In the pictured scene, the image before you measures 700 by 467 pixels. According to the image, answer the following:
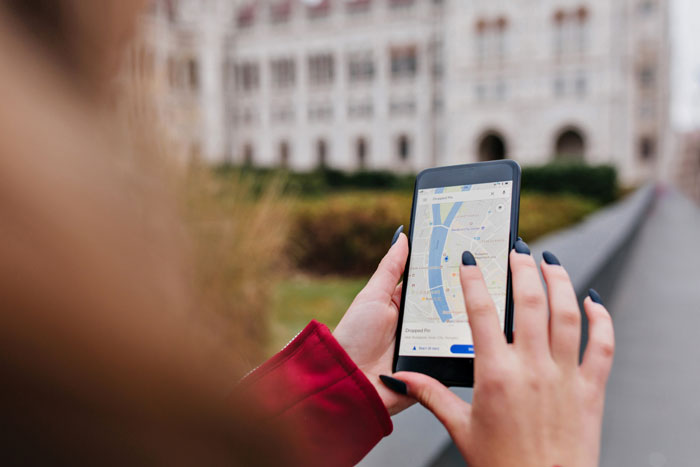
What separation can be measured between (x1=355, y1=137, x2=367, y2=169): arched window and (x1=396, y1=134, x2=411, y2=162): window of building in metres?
2.30

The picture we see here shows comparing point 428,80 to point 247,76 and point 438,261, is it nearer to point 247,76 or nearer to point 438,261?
point 247,76

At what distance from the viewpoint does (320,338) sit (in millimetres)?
769

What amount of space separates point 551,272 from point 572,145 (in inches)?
1343

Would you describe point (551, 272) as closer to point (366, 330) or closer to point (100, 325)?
point (366, 330)

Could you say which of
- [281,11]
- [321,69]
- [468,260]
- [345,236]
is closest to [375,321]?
[468,260]

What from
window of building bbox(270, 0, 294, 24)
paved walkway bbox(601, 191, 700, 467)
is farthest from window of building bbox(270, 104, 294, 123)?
paved walkway bbox(601, 191, 700, 467)

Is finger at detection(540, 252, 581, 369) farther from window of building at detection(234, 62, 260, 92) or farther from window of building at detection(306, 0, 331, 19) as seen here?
window of building at detection(234, 62, 260, 92)

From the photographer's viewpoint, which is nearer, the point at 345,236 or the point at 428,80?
the point at 345,236

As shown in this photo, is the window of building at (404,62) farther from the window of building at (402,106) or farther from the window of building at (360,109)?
the window of building at (360,109)

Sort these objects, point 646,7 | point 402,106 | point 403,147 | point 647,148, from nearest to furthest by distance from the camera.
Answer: point 402,106 → point 403,147 → point 646,7 → point 647,148

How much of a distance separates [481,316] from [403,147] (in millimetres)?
37704

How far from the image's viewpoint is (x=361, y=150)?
38.9 metres

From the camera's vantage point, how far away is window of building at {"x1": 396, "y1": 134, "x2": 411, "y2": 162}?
1460 inches

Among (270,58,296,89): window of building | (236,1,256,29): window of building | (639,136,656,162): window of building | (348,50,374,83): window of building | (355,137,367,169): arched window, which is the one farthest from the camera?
(639,136,656,162): window of building
